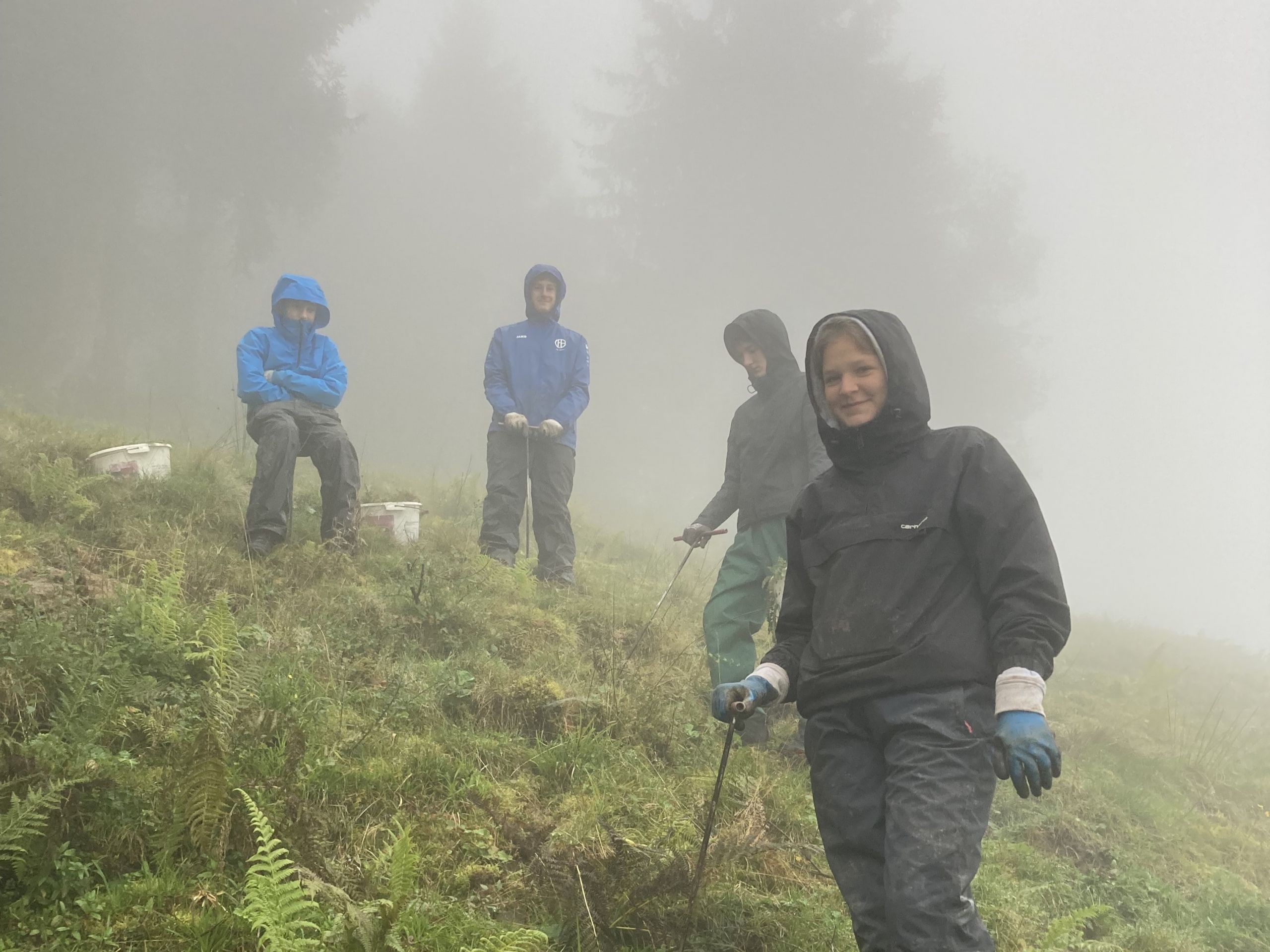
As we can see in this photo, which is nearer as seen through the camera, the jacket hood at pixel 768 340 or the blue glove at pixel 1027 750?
the blue glove at pixel 1027 750

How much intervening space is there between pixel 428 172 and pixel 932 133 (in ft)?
95.7

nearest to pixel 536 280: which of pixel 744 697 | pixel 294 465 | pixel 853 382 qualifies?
pixel 294 465

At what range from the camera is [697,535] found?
518cm

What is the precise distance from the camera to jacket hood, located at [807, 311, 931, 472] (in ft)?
7.88

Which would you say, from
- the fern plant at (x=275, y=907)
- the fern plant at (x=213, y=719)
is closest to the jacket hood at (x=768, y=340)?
the fern plant at (x=213, y=719)

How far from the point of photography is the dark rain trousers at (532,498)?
665 centimetres

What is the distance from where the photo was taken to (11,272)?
17484 mm

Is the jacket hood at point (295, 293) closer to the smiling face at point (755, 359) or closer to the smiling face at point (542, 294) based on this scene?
the smiling face at point (542, 294)

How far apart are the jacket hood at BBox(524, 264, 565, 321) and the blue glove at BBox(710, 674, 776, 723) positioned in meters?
5.20

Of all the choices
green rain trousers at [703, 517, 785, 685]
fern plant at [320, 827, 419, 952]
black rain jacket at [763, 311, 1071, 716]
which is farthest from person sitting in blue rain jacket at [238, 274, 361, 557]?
black rain jacket at [763, 311, 1071, 716]

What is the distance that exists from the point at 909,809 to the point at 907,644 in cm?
43

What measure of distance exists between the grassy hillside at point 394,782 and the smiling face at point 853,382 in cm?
155

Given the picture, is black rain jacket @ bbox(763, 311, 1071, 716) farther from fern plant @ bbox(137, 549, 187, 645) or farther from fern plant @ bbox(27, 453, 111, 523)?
fern plant @ bbox(27, 453, 111, 523)

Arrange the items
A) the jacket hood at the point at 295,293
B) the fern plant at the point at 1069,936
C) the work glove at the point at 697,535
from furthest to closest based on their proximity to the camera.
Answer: the jacket hood at the point at 295,293
the work glove at the point at 697,535
the fern plant at the point at 1069,936
